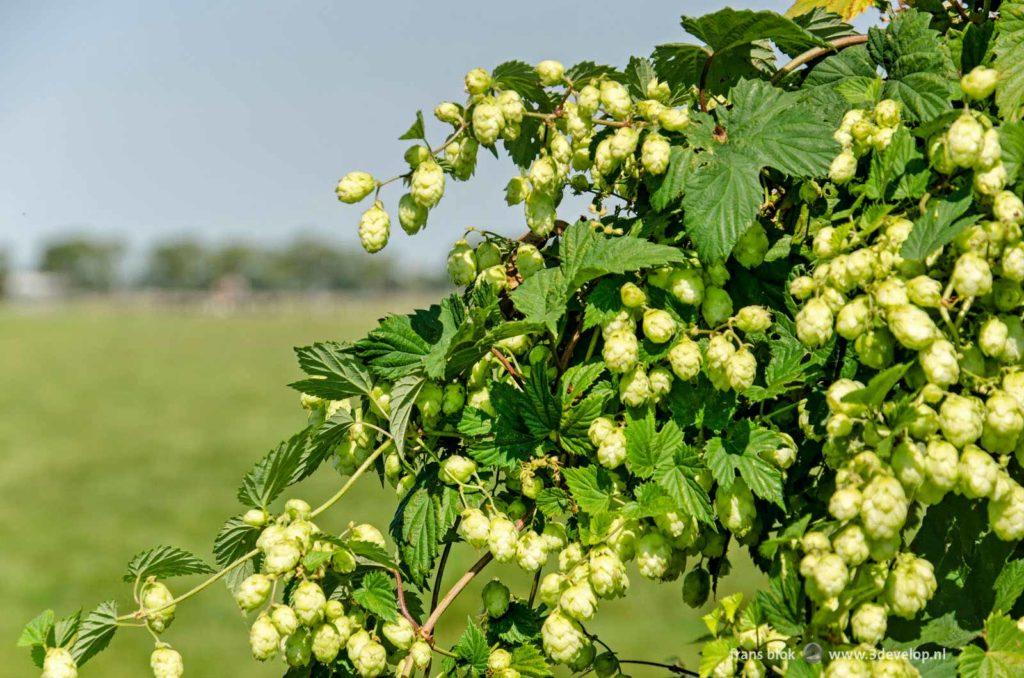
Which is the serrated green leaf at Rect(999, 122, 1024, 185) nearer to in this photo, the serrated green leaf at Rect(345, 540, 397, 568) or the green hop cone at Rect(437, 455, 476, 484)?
the green hop cone at Rect(437, 455, 476, 484)

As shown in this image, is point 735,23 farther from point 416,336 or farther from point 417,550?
point 417,550

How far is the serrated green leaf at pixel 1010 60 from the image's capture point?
42.2 inches

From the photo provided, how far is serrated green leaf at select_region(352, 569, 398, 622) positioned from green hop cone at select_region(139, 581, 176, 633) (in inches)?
10.1

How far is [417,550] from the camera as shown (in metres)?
1.27

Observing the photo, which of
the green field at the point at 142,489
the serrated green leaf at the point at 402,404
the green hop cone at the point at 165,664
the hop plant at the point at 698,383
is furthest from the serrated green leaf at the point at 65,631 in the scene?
the green field at the point at 142,489

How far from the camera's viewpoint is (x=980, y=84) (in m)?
1.04

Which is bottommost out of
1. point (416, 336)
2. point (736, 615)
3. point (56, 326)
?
point (56, 326)

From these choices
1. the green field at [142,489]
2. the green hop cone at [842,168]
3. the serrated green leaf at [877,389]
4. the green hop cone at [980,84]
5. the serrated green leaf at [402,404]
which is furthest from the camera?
the green field at [142,489]

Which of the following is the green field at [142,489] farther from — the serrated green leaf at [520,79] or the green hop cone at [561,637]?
the serrated green leaf at [520,79]

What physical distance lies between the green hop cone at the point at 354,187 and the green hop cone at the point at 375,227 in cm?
2

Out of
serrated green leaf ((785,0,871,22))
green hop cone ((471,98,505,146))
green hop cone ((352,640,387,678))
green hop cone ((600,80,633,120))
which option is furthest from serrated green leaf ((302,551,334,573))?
serrated green leaf ((785,0,871,22))

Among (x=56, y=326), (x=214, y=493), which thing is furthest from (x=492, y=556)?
(x=56, y=326)

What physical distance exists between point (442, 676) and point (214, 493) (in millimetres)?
9667

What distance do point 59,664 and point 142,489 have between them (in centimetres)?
1026
